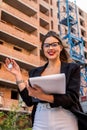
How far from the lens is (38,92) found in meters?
2.10

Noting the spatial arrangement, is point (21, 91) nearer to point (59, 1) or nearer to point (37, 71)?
point (37, 71)

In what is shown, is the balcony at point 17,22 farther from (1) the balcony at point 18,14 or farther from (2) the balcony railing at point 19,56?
(2) the balcony railing at point 19,56

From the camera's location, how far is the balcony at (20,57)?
1922cm

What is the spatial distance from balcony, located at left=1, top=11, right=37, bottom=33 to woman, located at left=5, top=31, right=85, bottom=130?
63.2 ft

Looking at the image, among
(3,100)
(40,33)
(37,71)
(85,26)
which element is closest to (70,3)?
(85,26)

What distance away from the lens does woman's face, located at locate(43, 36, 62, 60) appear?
2512 mm

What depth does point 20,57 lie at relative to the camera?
20.5 meters

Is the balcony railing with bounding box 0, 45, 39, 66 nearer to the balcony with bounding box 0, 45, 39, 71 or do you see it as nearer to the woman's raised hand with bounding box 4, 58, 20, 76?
the balcony with bounding box 0, 45, 39, 71

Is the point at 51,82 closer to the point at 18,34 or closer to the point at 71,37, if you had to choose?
the point at 18,34

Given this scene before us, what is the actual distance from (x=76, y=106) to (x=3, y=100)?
16.0 metres

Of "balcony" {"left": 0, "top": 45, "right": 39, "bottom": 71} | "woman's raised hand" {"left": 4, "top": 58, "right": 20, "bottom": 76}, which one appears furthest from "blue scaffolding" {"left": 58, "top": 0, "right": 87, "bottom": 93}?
"woman's raised hand" {"left": 4, "top": 58, "right": 20, "bottom": 76}

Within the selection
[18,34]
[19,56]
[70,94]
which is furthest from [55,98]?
[18,34]

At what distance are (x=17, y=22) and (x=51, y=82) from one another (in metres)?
21.1

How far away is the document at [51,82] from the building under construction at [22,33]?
15783 mm
